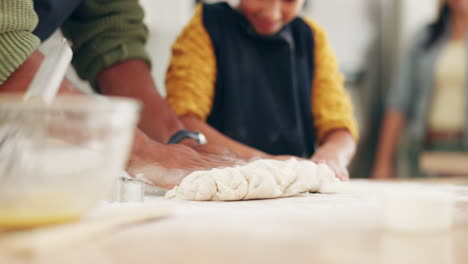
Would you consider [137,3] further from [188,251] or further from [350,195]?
[188,251]

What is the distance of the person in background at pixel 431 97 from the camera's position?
1924mm

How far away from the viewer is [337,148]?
92 centimetres

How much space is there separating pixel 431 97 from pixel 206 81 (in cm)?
131

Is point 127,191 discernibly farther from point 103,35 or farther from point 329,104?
point 329,104

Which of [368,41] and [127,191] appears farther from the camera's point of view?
[368,41]

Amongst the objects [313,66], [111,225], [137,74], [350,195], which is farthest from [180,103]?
[111,225]

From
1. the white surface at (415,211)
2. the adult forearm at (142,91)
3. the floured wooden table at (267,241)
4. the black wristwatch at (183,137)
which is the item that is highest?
the adult forearm at (142,91)

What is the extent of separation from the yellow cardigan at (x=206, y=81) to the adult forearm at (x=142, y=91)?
146 mm

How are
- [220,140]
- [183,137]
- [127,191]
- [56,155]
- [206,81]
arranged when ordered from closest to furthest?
[56,155]
[127,191]
[183,137]
[220,140]
[206,81]

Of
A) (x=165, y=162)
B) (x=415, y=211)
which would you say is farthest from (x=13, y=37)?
(x=415, y=211)

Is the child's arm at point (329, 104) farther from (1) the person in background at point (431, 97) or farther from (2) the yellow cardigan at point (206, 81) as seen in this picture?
(1) the person in background at point (431, 97)

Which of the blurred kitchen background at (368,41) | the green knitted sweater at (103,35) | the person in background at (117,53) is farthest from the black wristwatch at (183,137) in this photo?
the blurred kitchen background at (368,41)

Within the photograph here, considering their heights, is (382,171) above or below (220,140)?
below

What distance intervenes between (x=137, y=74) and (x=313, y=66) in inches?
18.2
